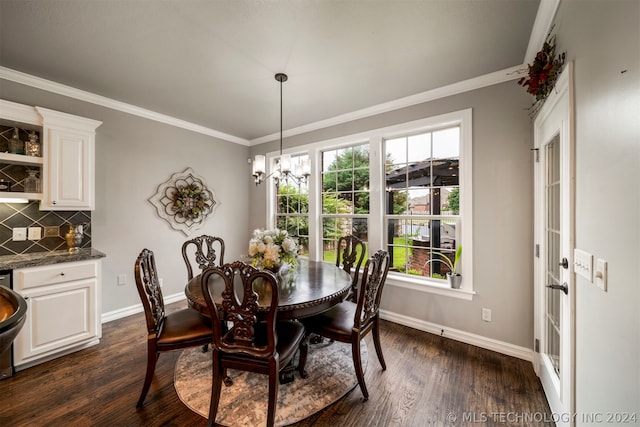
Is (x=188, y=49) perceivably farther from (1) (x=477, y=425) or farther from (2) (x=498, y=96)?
(1) (x=477, y=425)

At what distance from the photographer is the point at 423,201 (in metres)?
2.99

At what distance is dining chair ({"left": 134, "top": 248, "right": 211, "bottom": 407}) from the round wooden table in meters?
0.21

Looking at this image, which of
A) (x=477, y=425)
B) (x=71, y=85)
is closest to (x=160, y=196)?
(x=71, y=85)

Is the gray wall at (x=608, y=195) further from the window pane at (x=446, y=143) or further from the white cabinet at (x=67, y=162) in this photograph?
the white cabinet at (x=67, y=162)

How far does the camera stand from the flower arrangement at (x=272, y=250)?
2.16 m

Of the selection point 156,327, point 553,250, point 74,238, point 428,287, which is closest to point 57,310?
point 74,238

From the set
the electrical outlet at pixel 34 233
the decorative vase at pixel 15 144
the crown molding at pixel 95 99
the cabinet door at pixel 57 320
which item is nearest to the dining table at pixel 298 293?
the cabinet door at pixel 57 320

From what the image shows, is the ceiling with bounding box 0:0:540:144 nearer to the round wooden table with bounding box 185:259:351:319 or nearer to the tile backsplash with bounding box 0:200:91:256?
the tile backsplash with bounding box 0:200:91:256

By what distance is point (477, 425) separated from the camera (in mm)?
1609

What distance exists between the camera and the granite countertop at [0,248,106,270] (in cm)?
209

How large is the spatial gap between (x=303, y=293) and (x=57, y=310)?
2266mm

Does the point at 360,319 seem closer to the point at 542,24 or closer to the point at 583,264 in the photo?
the point at 583,264

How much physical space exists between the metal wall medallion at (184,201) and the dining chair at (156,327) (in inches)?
76.6

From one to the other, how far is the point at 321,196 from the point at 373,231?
1.02 metres
